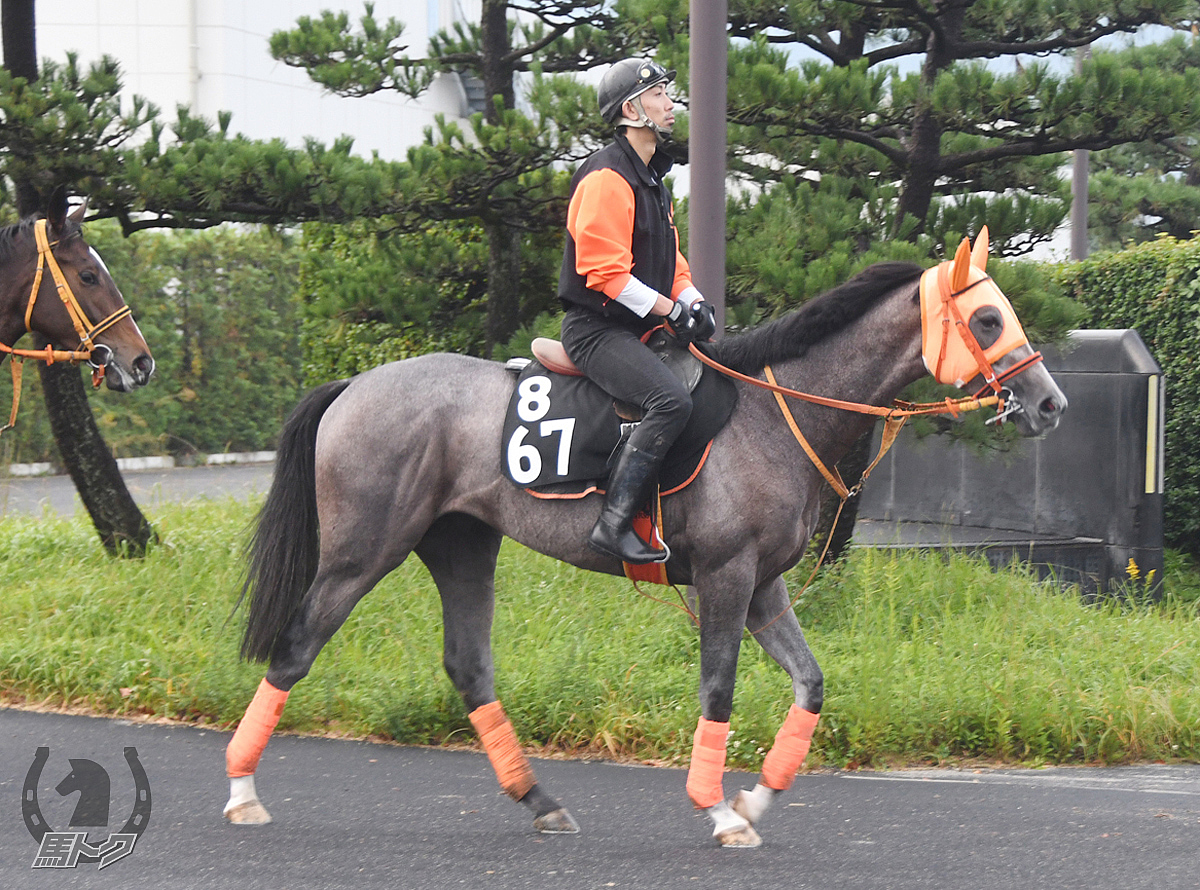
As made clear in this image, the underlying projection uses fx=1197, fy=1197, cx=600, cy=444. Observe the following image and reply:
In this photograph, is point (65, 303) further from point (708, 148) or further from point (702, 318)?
point (708, 148)

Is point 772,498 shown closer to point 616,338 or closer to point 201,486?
point 616,338

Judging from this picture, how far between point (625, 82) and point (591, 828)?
2.69 meters

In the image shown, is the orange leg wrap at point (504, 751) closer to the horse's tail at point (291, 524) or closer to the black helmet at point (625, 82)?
the horse's tail at point (291, 524)

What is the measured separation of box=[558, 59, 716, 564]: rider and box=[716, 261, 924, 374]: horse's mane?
0.19 m

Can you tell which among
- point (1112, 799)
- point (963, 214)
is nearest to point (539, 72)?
point (963, 214)

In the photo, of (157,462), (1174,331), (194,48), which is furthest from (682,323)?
(194,48)

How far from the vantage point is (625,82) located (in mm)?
4262

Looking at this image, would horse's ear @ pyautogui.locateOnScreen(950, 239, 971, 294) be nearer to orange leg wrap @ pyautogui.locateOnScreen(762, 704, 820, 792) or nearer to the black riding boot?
the black riding boot

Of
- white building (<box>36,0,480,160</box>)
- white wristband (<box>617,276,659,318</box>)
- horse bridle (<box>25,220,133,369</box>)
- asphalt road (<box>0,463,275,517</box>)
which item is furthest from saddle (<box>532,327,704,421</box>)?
white building (<box>36,0,480,160</box>)

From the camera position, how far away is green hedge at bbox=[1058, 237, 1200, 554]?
9422 mm

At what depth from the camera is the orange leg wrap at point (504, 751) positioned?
441 cm

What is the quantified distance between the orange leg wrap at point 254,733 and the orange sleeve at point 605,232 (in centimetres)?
193

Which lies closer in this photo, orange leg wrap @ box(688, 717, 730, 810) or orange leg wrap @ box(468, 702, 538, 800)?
orange leg wrap @ box(688, 717, 730, 810)

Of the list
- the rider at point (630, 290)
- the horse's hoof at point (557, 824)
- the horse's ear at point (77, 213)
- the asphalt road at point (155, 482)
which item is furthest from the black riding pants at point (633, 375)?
the asphalt road at point (155, 482)
